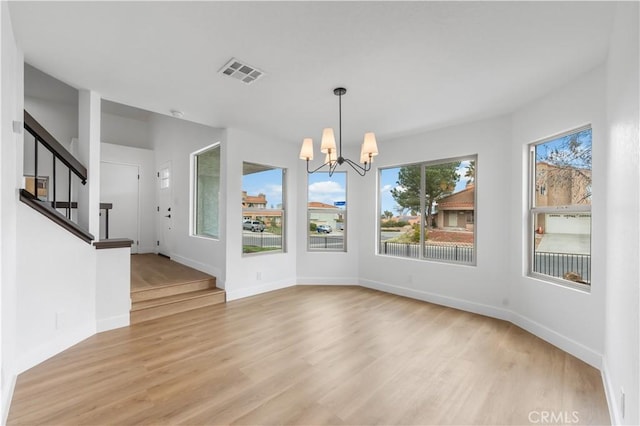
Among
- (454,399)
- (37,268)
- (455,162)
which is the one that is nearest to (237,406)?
(454,399)

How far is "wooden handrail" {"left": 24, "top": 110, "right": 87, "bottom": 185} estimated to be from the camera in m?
2.55

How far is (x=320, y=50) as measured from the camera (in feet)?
7.31

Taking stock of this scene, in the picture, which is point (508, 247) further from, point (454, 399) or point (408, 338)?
point (454, 399)

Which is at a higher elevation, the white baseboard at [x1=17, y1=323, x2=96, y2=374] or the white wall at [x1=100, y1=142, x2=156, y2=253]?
the white wall at [x1=100, y1=142, x2=156, y2=253]

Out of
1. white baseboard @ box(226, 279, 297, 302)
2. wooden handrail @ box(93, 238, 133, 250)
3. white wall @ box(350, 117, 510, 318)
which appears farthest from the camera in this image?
white baseboard @ box(226, 279, 297, 302)

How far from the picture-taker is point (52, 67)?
252cm

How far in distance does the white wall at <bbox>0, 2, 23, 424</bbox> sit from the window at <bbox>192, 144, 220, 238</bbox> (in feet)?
9.16

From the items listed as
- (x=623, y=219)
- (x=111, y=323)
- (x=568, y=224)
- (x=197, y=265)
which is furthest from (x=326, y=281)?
(x=623, y=219)

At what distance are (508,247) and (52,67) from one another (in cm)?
516

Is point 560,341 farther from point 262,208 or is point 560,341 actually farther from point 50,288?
point 50,288

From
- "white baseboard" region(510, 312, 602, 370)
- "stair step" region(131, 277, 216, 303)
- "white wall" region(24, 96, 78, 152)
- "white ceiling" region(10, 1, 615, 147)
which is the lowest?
"white baseboard" region(510, 312, 602, 370)

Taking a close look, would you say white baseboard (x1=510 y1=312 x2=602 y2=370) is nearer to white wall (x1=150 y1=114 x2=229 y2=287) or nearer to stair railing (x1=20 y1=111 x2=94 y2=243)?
white wall (x1=150 y1=114 x2=229 y2=287)

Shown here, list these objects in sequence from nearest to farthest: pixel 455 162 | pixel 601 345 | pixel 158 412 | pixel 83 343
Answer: pixel 158 412
pixel 601 345
pixel 83 343
pixel 455 162

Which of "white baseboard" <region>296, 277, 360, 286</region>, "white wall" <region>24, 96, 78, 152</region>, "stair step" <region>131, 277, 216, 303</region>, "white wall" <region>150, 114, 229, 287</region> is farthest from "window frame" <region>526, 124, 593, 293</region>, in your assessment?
"white wall" <region>24, 96, 78, 152</region>
